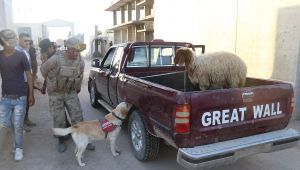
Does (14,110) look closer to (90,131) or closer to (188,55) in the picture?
(90,131)

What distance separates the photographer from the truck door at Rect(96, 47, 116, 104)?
6.31 meters

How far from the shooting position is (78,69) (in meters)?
4.80

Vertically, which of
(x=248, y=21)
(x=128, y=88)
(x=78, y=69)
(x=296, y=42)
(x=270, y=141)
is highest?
(x=248, y=21)

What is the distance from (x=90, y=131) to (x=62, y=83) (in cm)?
89

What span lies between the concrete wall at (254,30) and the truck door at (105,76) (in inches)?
148

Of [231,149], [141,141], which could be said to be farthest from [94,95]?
[231,149]

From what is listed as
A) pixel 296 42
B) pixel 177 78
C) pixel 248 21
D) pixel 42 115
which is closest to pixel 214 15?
pixel 248 21

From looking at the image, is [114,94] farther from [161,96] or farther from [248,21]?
[248,21]

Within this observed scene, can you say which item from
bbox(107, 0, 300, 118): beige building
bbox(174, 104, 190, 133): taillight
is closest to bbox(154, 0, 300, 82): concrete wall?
bbox(107, 0, 300, 118): beige building

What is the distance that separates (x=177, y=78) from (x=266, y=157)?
1.99 m

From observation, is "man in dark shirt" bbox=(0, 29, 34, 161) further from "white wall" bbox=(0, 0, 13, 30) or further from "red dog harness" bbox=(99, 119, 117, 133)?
"white wall" bbox=(0, 0, 13, 30)

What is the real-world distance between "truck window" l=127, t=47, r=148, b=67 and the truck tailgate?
2.57 m

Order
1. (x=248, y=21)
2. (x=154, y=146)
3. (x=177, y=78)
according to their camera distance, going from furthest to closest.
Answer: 1. (x=248, y=21)
2. (x=177, y=78)
3. (x=154, y=146)

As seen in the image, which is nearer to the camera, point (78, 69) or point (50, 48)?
point (78, 69)
